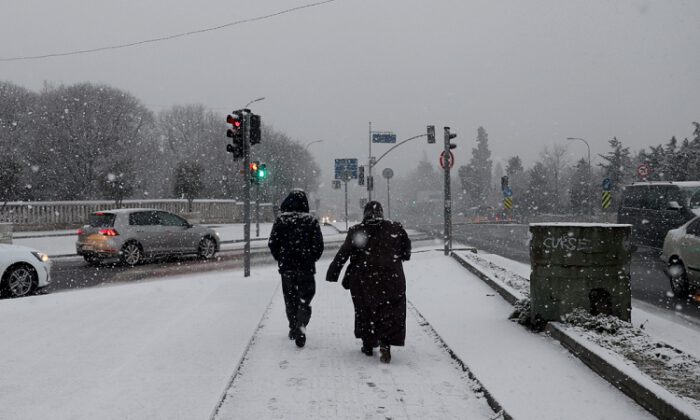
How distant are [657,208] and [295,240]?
529 inches

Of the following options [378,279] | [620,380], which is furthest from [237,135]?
[620,380]

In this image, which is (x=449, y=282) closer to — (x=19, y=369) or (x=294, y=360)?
(x=294, y=360)

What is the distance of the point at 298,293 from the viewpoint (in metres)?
6.34

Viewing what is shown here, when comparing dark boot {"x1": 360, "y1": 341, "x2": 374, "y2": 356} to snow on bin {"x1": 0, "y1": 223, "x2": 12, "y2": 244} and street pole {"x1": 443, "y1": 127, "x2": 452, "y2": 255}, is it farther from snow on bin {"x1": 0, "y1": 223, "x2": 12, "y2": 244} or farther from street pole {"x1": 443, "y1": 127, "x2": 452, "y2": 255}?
snow on bin {"x1": 0, "y1": 223, "x2": 12, "y2": 244}

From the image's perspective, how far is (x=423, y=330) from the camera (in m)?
7.07

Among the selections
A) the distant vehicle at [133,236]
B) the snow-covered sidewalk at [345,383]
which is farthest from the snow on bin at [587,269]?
the distant vehicle at [133,236]

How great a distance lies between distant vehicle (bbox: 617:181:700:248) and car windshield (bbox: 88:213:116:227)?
568 inches

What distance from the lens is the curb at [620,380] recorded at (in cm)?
380

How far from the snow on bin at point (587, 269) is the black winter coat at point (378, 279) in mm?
1791

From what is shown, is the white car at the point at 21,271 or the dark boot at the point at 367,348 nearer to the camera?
the dark boot at the point at 367,348

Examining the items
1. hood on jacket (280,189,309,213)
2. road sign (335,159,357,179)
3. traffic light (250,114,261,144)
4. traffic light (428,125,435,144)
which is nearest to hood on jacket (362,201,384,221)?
hood on jacket (280,189,309,213)

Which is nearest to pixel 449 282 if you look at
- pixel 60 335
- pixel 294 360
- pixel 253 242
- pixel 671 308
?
pixel 671 308

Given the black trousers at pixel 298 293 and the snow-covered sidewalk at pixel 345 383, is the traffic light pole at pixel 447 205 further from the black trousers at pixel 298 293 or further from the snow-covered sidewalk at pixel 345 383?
the black trousers at pixel 298 293

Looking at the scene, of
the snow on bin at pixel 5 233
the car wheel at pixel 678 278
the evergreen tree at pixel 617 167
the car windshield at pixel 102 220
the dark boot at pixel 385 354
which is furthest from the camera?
the evergreen tree at pixel 617 167
